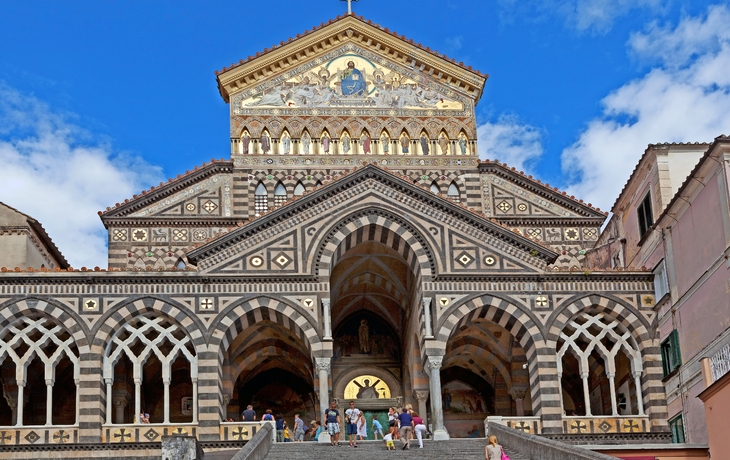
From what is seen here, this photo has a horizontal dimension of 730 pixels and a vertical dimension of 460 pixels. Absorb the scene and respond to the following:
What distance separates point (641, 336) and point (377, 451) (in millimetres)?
10604

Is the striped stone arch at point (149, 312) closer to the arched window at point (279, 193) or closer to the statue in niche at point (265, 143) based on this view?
the arched window at point (279, 193)

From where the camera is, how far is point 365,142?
45781mm

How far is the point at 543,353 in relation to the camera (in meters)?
37.0

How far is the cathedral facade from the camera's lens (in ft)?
119

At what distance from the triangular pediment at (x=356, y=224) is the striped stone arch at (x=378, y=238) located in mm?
56

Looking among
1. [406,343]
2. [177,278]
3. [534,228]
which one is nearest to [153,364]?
[177,278]

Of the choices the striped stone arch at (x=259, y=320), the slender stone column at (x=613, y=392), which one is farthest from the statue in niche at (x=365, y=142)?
the slender stone column at (x=613, y=392)

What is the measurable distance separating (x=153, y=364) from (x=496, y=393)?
11839 mm

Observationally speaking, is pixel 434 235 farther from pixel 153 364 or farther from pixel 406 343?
pixel 153 364

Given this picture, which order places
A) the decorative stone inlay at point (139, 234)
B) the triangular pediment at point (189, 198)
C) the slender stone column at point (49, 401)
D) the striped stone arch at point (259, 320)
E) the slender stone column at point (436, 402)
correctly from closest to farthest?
the slender stone column at point (49, 401)
the slender stone column at point (436, 402)
the striped stone arch at point (259, 320)
the decorative stone inlay at point (139, 234)
the triangular pediment at point (189, 198)

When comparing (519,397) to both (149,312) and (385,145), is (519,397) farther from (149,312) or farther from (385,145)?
(149,312)

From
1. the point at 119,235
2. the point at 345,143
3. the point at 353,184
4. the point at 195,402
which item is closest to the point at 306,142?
the point at 345,143

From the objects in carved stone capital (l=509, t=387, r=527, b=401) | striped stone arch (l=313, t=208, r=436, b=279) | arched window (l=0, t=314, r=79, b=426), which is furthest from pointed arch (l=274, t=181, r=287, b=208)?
carved stone capital (l=509, t=387, r=527, b=401)

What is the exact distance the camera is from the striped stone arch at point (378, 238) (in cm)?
3791
